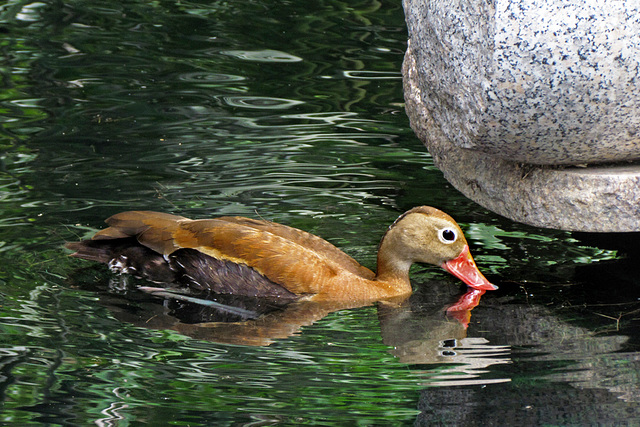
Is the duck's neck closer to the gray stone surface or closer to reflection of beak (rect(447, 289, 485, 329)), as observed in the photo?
reflection of beak (rect(447, 289, 485, 329))

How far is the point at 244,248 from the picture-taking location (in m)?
6.01

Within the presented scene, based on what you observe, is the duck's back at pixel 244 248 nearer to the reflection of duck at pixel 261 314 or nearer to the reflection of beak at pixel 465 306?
the reflection of duck at pixel 261 314

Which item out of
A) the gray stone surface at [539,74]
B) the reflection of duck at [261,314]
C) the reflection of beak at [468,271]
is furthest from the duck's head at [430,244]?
the gray stone surface at [539,74]

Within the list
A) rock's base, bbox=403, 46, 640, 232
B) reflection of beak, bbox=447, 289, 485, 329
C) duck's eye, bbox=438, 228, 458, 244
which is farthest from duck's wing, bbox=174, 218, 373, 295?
rock's base, bbox=403, 46, 640, 232

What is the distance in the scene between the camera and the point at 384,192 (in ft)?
24.1

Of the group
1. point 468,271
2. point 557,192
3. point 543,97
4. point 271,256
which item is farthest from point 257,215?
point 543,97

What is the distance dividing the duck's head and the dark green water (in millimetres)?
158

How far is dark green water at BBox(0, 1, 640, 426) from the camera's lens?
4.50 meters

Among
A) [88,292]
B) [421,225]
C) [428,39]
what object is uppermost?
[428,39]

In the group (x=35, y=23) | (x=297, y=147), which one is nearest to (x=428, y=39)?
(x=297, y=147)

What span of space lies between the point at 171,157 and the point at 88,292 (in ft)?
7.34

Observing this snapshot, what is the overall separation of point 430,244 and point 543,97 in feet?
4.75

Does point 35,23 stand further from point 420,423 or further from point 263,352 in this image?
point 420,423

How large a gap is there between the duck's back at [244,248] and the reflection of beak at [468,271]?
1.71 feet
